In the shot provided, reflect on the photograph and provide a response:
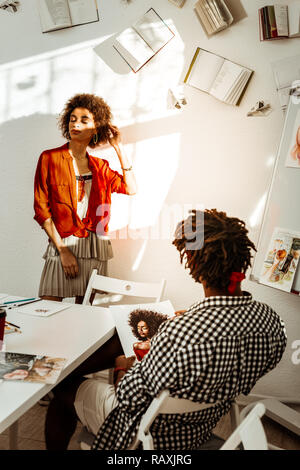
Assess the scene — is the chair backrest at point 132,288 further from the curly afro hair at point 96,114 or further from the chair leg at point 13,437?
the curly afro hair at point 96,114

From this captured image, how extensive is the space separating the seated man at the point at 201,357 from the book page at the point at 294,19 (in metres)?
1.46

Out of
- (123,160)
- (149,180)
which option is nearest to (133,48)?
(123,160)

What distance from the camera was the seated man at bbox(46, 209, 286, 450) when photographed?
1036 mm

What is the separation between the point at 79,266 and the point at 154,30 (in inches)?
61.5

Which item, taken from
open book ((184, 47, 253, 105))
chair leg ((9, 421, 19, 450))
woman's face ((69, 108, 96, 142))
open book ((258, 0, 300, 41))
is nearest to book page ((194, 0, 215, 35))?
open book ((184, 47, 253, 105))

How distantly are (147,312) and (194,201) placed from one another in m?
0.91

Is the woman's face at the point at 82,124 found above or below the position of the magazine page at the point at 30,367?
above

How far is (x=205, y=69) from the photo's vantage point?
2363 millimetres

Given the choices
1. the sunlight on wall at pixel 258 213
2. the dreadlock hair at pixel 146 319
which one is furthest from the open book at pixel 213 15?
the dreadlock hair at pixel 146 319

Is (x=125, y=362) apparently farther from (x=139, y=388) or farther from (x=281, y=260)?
(x=281, y=260)

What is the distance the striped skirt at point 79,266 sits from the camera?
2.42m

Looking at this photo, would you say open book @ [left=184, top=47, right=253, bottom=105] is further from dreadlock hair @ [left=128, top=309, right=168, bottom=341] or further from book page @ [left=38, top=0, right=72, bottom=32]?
dreadlock hair @ [left=128, top=309, right=168, bottom=341]
